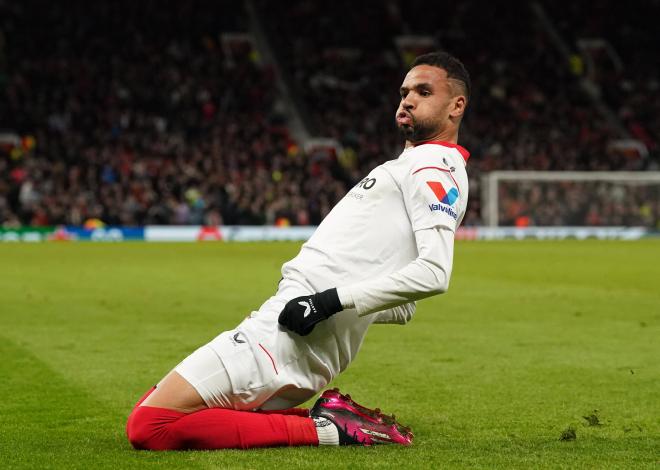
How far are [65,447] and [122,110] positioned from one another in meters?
33.6

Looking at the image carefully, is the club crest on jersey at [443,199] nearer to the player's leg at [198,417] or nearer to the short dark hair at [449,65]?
the short dark hair at [449,65]

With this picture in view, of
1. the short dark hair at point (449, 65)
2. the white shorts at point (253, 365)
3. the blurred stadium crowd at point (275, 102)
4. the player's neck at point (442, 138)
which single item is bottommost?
the blurred stadium crowd at point (275, 102)

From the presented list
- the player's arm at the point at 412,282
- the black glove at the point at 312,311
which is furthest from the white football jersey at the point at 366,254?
the black glove at the point at 312,311

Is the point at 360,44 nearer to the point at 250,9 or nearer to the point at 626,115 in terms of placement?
the point at 250,9

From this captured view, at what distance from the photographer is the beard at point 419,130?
5316mm

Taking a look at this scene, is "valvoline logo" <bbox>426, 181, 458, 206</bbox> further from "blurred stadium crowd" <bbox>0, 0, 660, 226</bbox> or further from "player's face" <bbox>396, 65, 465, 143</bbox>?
"blurred stadium crowd" <bbox>0, 0, 660, 226</bbox>

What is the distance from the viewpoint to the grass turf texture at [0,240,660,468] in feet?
17.1

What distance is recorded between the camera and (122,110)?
38.1 metres

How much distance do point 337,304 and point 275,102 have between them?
127ft

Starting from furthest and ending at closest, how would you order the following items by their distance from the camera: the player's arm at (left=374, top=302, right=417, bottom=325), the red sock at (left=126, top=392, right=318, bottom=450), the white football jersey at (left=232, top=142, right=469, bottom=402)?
the player's arm at (left=374, top=302, right=417, bottom=325), the red sock at (left=126, top=392, right=318, bottom=450), the white football jersey at (left=232, top=142, right=469, bottom=402)

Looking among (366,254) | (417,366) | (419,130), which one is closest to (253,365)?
(366,254)

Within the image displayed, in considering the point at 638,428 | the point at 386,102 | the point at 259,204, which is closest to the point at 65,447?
the point at 638,428

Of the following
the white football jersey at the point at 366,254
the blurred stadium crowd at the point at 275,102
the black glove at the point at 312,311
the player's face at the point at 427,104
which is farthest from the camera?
the blurred stadium crowd at the point at 275,102

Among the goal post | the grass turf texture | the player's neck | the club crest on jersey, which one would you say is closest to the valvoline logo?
the club crest on jersey
